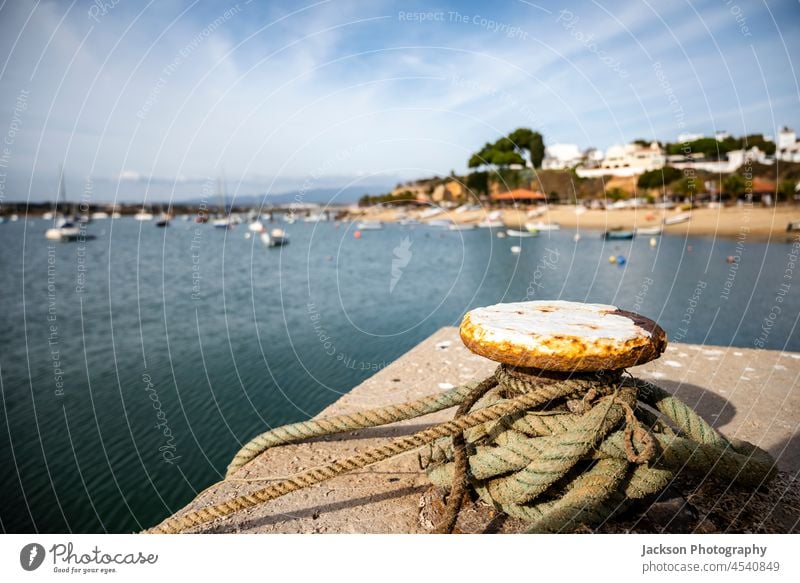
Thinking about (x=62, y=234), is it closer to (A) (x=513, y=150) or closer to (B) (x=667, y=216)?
(A) (x=513, y=150)

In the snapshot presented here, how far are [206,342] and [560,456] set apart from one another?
1134 cm

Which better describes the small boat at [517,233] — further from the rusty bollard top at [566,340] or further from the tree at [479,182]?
the rusty bollard top at [566,340]

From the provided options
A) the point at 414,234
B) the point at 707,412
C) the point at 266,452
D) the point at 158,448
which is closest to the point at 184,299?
the point at 158,448

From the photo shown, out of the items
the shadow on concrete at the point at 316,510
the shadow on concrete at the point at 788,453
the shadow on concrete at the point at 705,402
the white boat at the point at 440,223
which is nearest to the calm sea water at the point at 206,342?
the shadow on concrete at the point at 316,510

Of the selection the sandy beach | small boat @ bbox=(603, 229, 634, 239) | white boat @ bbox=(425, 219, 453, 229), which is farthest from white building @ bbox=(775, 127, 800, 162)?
white boat @ bbox=(425, 219, 453, 229)

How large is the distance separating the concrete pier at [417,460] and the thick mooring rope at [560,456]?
0.84 ft

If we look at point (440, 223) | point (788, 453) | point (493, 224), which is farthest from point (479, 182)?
point (788, 453)

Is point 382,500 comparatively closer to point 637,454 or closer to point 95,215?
point 637,454

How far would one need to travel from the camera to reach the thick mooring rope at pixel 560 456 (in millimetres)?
2744

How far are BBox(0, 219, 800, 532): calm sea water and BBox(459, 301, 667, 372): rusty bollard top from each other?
3910mm

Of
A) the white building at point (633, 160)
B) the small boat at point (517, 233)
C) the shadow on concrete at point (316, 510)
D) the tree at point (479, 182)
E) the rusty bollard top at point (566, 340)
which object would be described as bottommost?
the shadow on concrete at point (316, 510)

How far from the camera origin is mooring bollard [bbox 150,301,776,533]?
8.80 feet

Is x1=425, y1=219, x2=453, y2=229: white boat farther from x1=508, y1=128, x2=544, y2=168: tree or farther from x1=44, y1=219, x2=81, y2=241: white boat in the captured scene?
x1=44, y1=219, x2=81, y2=241: white boat
